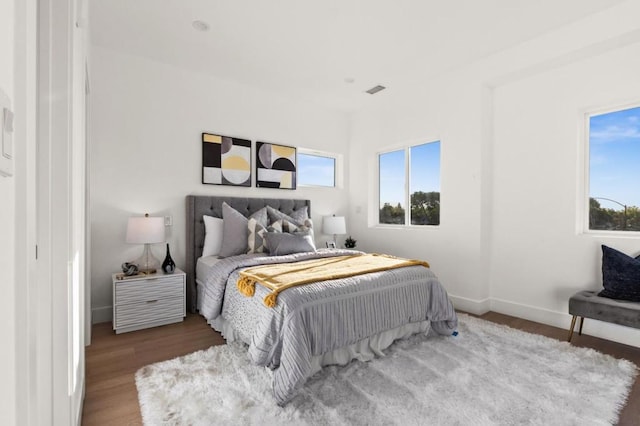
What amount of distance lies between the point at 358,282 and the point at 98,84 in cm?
319

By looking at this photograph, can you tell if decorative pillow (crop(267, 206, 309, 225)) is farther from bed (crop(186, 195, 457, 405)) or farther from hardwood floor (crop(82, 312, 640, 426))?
hardwood floor (crop(82, 312, 640, 426))

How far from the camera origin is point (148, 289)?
305 centimetres

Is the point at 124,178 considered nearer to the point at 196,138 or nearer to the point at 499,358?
the point at 196,138

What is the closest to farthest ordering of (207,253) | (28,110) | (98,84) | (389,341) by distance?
(28,110)
(389,341)
(98,84)
(207,253)

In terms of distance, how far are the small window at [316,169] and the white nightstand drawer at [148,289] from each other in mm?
2283

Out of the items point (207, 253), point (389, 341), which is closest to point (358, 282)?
point (389, 341)

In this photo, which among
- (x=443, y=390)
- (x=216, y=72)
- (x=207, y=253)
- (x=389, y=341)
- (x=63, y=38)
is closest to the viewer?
(x=63, y=38)

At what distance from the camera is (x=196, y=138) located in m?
3.78

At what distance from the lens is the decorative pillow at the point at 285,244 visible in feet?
11.1

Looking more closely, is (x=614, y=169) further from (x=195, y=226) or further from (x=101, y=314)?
(x=101, y=314)

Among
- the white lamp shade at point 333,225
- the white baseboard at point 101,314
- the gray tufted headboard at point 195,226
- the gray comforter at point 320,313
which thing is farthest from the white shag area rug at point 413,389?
the white lamp shade at point 333,225

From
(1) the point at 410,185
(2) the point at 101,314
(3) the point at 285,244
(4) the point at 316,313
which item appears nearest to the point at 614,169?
(1) the point at 410,185

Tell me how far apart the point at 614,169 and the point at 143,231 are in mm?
4435

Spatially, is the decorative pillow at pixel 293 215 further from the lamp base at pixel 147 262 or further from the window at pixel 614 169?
the window at pixel 614 169
